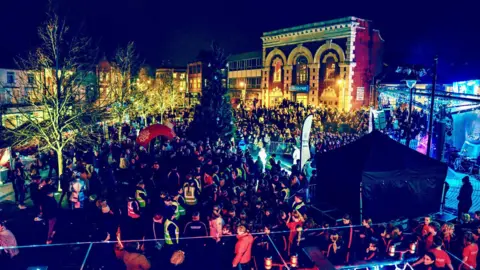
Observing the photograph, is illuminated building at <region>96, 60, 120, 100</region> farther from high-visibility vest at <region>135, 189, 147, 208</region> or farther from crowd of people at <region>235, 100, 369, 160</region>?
high-visibility vest at <region>135, 189, 147, 208</region>

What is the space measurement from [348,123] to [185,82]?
189 feet

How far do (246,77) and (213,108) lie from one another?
29510 mm

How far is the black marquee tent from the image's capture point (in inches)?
375

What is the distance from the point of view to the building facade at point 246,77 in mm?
48188

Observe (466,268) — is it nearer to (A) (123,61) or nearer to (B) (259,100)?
(A) (123,61)

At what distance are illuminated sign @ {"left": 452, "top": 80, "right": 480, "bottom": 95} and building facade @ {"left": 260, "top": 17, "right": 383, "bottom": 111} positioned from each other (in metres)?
13.1

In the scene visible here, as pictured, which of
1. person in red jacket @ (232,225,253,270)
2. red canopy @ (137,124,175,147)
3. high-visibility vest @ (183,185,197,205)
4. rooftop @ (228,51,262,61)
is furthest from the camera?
rooftop @ (228,51,262,61)

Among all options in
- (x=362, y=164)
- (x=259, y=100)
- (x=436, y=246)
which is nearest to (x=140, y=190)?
(x=362, y=164)

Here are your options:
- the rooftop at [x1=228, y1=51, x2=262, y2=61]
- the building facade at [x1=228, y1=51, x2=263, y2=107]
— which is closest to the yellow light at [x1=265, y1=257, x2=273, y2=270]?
the building facade at [x1=228, y1=51, x2=263, y2=107]

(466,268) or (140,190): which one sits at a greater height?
(140,190)

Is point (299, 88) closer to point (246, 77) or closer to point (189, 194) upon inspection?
point (246, 77)

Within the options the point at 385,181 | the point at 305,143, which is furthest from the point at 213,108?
the point at 385,181

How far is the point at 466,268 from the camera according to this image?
21.9ft

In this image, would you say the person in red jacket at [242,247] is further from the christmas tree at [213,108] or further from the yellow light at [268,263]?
the christmas tree at [213,108]
